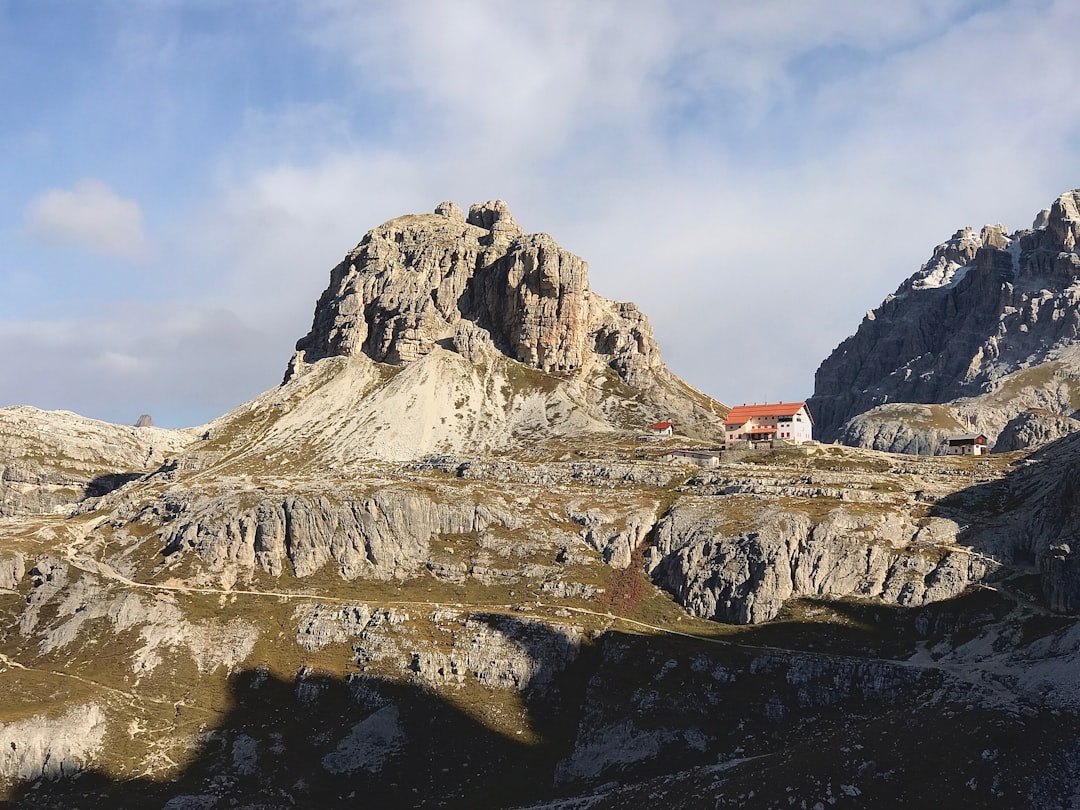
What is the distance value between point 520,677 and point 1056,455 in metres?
99.3

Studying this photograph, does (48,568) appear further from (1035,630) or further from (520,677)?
(1035,630)

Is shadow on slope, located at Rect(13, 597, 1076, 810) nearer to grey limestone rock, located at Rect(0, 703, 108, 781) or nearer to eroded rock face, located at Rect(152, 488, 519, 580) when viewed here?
grey limestone rock, located at Rect(0, 703, 108, 781)

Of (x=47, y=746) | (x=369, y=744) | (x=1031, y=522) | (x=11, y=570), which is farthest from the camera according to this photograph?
(x=11, y=570)

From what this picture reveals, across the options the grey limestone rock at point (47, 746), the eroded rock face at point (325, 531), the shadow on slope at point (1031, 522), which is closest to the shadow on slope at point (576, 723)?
the grey limestone rock at point (47, 746)

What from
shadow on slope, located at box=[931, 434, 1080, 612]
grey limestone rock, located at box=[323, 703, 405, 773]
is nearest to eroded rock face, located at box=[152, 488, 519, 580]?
grey limestone rock, located at box=[323, 703, 405, 773]

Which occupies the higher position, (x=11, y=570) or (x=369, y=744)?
(x=11, y=570)

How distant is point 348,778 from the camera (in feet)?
328

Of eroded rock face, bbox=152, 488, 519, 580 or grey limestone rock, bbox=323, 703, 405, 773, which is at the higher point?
eroded rock face, bbox=152, 488, 519, 580

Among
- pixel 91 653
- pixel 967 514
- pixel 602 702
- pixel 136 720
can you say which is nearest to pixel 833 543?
pixel 967 514

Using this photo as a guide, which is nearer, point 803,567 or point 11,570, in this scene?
point 803,567

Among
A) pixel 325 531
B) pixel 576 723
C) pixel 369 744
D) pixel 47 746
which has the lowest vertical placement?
pixel 369 744

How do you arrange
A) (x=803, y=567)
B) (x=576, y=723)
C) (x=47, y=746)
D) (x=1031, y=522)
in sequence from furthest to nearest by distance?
(x=803, y=567) → (x=1031, y=522) → (x=576, y=723) → (x=47, y=746)

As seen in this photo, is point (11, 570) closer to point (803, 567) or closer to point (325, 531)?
point (325, 531)

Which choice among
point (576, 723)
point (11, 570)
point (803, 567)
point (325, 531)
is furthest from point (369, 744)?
point (11, 570)
